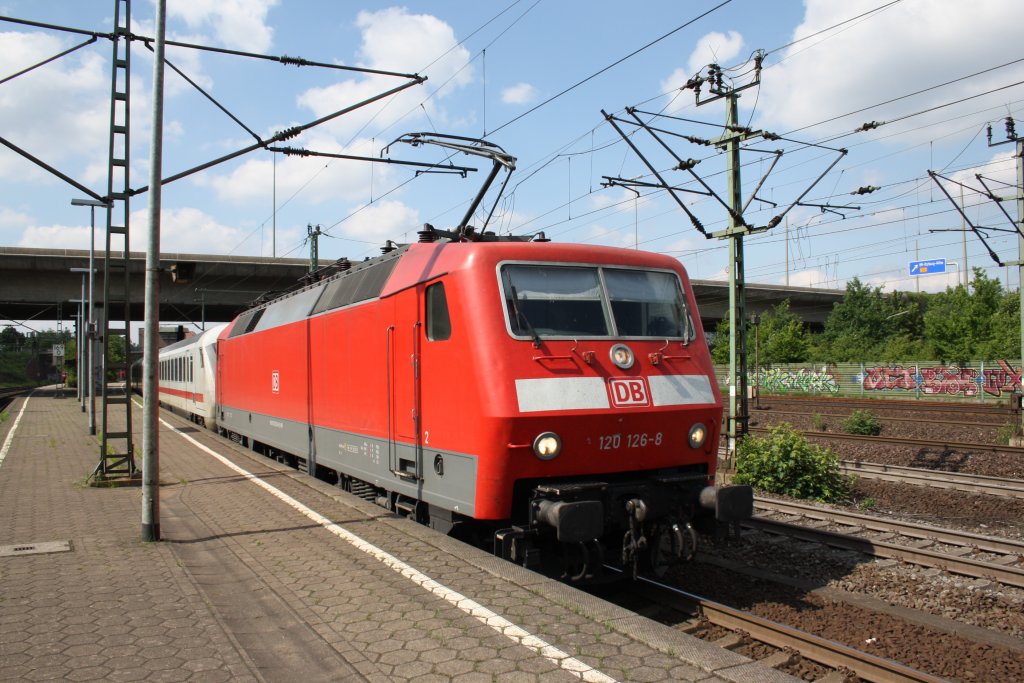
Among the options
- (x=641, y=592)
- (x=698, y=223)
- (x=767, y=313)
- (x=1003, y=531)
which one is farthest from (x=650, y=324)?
(x=767, y=313)

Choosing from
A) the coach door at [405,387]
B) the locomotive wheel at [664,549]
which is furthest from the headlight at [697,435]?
the coach door at [405,387]

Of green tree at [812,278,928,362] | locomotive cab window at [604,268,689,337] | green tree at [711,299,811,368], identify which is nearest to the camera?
locomotive cab window at [604,268,689,337]

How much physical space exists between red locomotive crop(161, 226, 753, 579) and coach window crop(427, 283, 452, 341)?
0.8 inches

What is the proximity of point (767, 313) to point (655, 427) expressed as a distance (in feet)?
179

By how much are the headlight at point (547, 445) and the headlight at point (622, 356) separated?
0.92m

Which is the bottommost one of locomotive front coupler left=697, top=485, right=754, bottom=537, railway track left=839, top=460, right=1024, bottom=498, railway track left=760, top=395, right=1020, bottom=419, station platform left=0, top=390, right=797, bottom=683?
railway track left=839, top=460, right=1024, bottom=498

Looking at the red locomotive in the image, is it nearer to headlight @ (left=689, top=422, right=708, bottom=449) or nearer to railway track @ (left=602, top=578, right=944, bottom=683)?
headlight @ (left=689, top=422, right=708, bottom=449)

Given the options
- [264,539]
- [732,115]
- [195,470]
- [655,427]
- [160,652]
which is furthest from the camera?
[732,115]

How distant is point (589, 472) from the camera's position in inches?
261

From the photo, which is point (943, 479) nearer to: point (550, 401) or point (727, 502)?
point (727, 502)

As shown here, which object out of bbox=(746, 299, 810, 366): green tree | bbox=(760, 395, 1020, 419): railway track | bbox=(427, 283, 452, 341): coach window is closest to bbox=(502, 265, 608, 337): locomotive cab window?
bbox=(427, 283, 452, 341): coach window

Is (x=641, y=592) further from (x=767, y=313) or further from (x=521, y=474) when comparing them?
(x=767, y=313)

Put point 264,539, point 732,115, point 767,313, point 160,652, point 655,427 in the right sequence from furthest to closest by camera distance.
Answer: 1. point 767,313
2. point 732,115
3. point 264,539
4. point 655,427
5. point 160,652

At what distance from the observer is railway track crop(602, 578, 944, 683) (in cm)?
498
